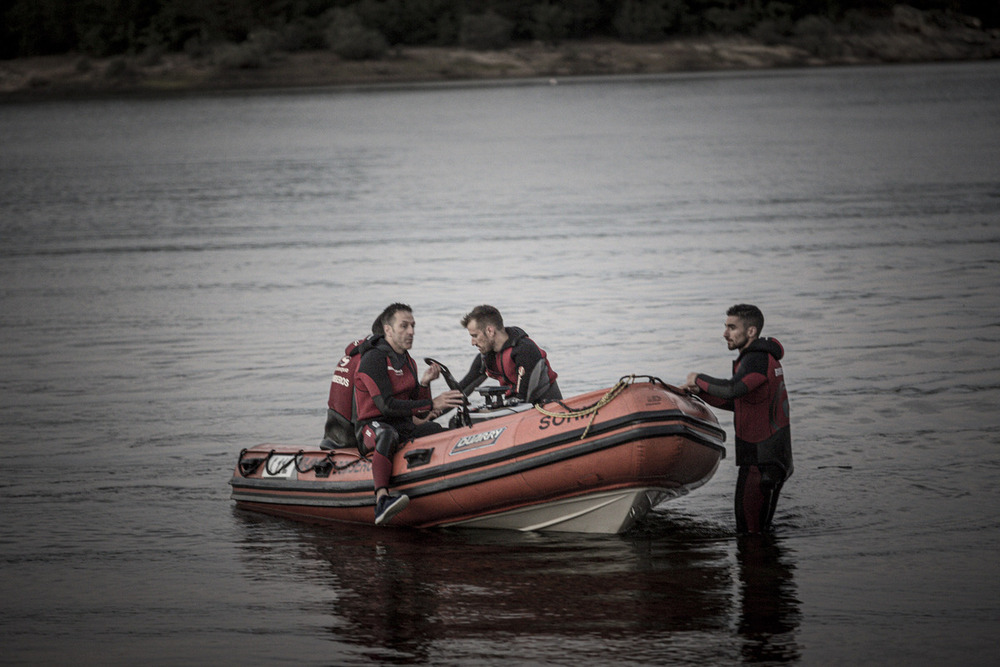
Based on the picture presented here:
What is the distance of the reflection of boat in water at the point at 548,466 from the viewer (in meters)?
7.90

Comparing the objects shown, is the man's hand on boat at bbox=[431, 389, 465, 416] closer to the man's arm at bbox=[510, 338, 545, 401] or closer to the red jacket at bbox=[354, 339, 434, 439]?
the red jacket at bbox=[354, 339, 434, 439]

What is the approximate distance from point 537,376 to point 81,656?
3.25 metres

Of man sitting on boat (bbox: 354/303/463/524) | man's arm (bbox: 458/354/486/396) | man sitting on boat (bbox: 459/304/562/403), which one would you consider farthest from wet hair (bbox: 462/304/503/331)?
man sitting on boat (bbox: 354/303/463/524)

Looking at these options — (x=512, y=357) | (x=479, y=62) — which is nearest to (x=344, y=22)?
(x=479, y=62)

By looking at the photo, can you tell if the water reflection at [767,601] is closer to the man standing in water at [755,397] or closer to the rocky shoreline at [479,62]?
the man standing in water at [755,397]

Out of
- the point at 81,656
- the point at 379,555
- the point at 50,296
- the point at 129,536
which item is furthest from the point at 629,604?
the point at 50,296

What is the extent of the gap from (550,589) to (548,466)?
2.57ft

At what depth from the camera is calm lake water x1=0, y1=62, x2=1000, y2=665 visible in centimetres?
721

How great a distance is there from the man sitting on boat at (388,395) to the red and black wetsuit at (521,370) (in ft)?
1.32

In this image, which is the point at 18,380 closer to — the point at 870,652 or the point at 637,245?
the point at 870,652

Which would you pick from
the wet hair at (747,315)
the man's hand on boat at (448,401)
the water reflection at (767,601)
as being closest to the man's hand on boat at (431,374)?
the man's hand on boat at (448,401)

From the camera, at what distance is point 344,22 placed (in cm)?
8894

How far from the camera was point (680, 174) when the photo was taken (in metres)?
34.5

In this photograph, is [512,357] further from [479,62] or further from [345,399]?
[479,62]
